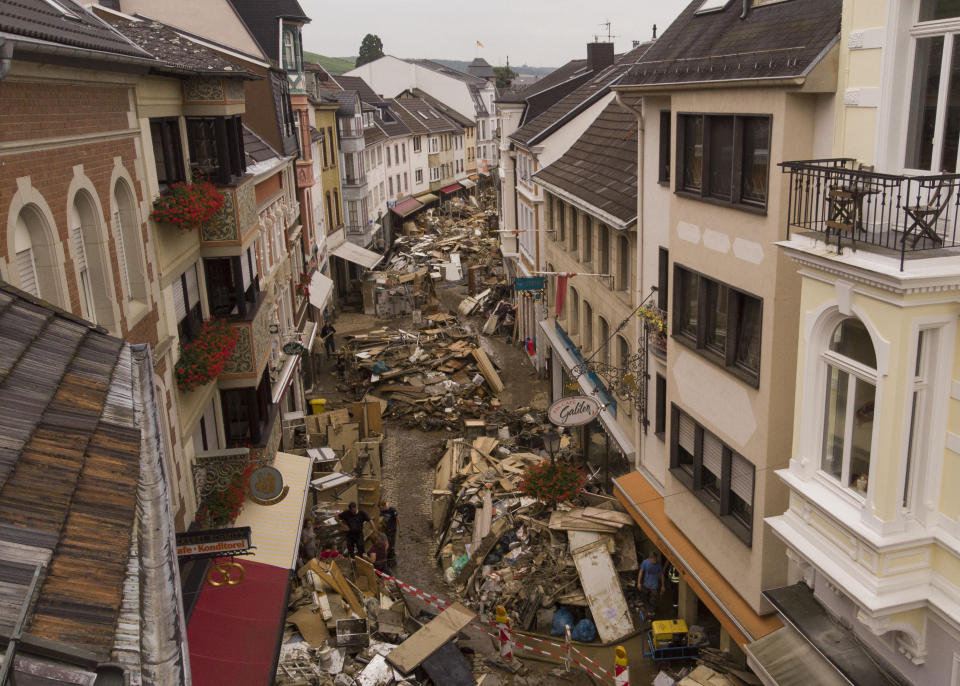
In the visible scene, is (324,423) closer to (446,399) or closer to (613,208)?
(446,399)

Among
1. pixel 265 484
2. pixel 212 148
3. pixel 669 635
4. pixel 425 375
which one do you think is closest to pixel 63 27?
pixel 212 148

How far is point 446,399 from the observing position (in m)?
27.6

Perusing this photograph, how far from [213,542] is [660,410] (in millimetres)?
8641

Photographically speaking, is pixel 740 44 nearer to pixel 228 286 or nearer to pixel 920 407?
pixel 920 407

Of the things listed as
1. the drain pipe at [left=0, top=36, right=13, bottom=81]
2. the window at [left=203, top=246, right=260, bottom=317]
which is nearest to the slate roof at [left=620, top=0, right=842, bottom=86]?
the drain pipe at [left=0, top=36, right=13, bottom=81]

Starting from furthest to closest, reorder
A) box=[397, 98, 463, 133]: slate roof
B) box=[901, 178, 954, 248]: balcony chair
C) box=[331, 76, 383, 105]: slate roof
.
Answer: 1. box=[397, 98, 463, 133]: slate roof
2. box=[331, 76, 383, 105]: slate roof
3. box=[901, 178, 954, 248]: balcony chair

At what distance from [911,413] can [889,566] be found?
1475 millimetres

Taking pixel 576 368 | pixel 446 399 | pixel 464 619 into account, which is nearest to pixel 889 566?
pixel 464 619

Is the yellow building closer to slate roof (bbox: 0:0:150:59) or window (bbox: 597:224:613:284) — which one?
slate roof (bbox: 0:0:150:59)

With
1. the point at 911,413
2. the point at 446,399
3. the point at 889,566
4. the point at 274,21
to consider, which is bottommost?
the point at 446,399

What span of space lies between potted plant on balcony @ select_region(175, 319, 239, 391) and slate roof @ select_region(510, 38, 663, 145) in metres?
14.7

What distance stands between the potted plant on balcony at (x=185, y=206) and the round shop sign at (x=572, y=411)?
7.88 meters

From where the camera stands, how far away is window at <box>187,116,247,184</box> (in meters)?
14.6

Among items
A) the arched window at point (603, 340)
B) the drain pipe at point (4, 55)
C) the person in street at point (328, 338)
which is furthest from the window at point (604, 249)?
the person in street at point (328, 338)
